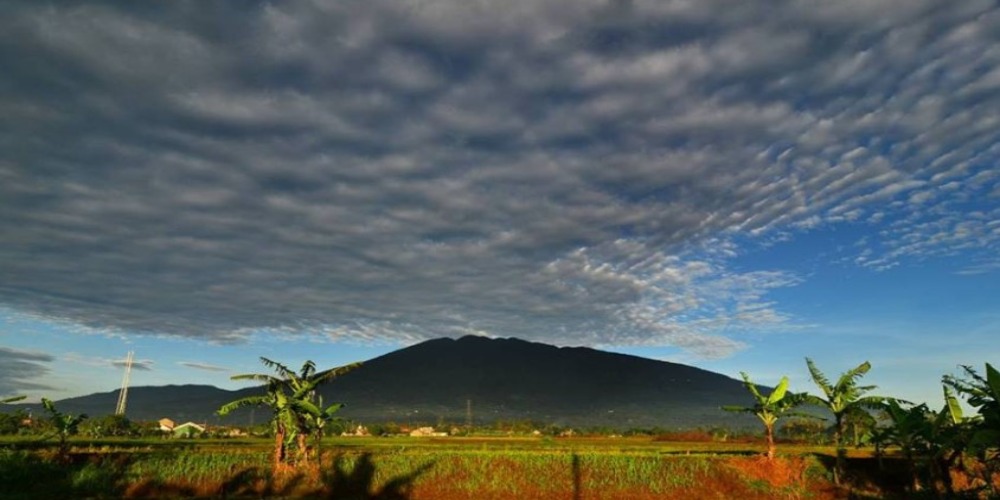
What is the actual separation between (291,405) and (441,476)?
414 inches

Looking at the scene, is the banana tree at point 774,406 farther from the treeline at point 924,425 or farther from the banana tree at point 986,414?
the banana tree at point 986,414

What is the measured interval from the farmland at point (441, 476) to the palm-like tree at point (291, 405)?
1726 millimetres

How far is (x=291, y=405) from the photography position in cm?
3969

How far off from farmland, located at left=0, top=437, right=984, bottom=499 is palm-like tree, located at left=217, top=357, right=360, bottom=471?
173 centimetres

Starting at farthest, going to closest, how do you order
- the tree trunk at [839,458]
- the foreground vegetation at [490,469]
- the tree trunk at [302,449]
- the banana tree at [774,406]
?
the banana tree at [774,406]
the tree trunk at [839,458]
the tree trunk at [302,449]
the foreground vegetation at [490,469]

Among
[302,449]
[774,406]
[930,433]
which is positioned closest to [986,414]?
[930,433]

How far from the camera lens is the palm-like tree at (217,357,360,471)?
128ft

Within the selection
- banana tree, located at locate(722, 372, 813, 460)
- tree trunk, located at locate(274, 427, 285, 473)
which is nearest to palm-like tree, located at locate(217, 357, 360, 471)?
tree trunk, located at locate(274, 427, 285, 473)

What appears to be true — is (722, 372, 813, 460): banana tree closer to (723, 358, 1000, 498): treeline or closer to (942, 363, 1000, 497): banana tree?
(723, 358, 1000, 498): treeline

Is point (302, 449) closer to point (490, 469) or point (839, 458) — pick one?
point (490, 469)

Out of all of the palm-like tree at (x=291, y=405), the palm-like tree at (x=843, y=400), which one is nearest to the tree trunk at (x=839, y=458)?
the palm-like tree at (x=843, y=400)

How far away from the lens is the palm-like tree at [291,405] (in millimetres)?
39125

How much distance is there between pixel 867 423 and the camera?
41.3 metres

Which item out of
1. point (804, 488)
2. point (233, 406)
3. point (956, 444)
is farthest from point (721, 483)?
point (233, 406)
